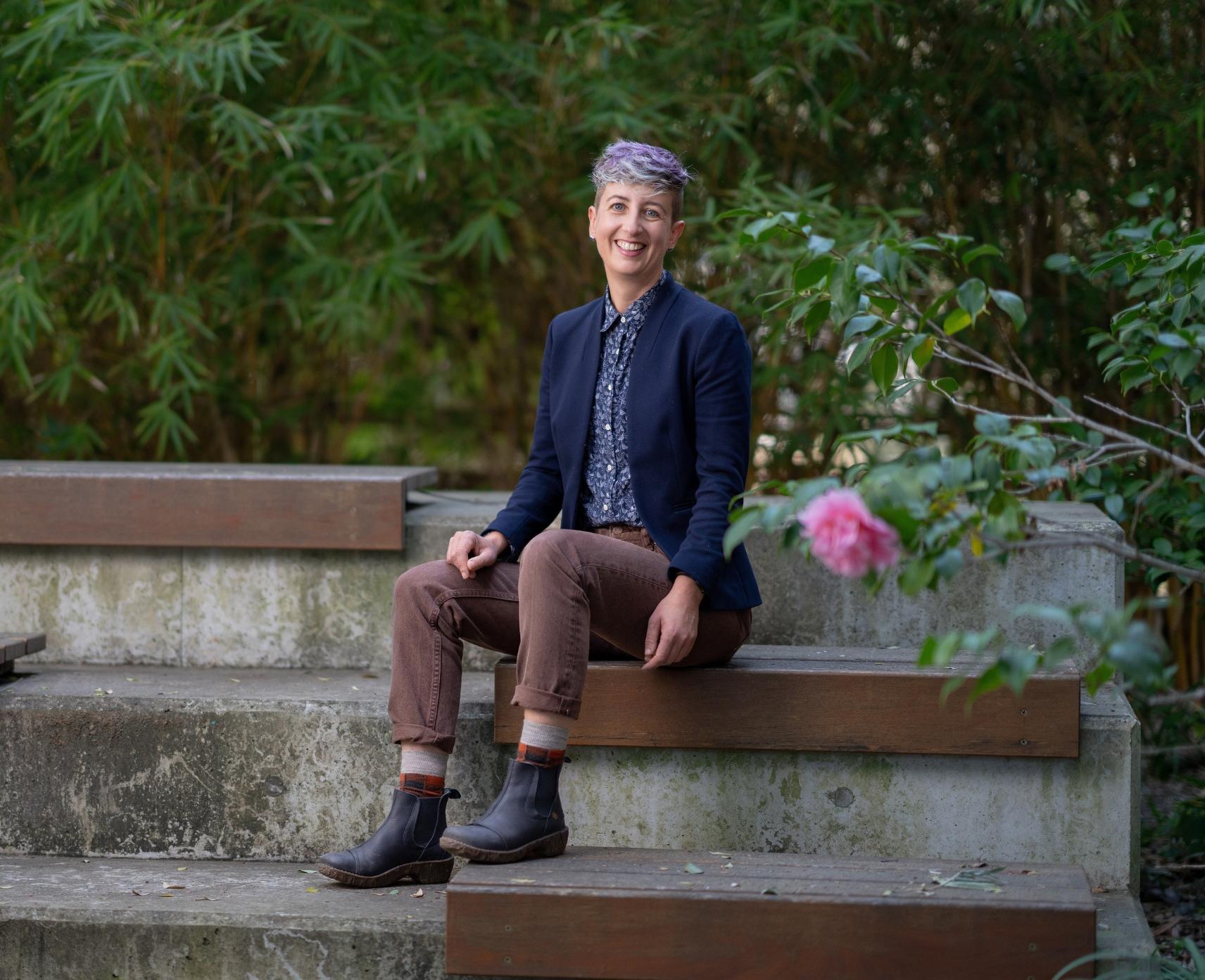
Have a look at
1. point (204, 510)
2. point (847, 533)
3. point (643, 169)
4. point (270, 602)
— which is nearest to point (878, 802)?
point (847, 533)

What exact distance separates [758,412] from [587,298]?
729mm

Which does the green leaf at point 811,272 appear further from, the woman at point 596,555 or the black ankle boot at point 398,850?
the black ankle boot at point 398,850

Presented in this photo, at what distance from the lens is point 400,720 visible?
220 cm

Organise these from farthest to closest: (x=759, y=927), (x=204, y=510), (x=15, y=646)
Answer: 1. (x=204, y=510)
2. (x=15, y=646)
3. (x=759, y=927)

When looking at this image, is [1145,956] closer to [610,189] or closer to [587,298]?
[610,189]

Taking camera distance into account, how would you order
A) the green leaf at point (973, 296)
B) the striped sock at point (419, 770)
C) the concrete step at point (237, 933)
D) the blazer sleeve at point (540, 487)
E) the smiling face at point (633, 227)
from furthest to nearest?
the blazer sleeve at point (540, 487), the smiling face at point (633, 227), the striped sock at point (419, 770), the concrete step at point (237, 933), the green leaf at point (973, 296)

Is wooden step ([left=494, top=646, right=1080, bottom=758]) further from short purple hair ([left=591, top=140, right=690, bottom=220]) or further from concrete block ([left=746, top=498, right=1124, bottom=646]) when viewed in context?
short purple hair ([left=591, top=140, right=690, bottom=220])

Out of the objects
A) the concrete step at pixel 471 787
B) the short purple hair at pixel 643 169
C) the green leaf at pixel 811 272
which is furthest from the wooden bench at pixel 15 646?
the green leaf at pixel 811 272

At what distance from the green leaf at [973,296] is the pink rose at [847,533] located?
0.46m

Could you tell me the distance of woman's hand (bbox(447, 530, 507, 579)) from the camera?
7.52ft

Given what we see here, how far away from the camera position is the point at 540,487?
8.13ft

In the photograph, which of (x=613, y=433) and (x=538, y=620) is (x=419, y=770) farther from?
(x=613, y=433)

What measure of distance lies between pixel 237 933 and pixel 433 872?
32cm

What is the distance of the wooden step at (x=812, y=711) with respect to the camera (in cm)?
229
